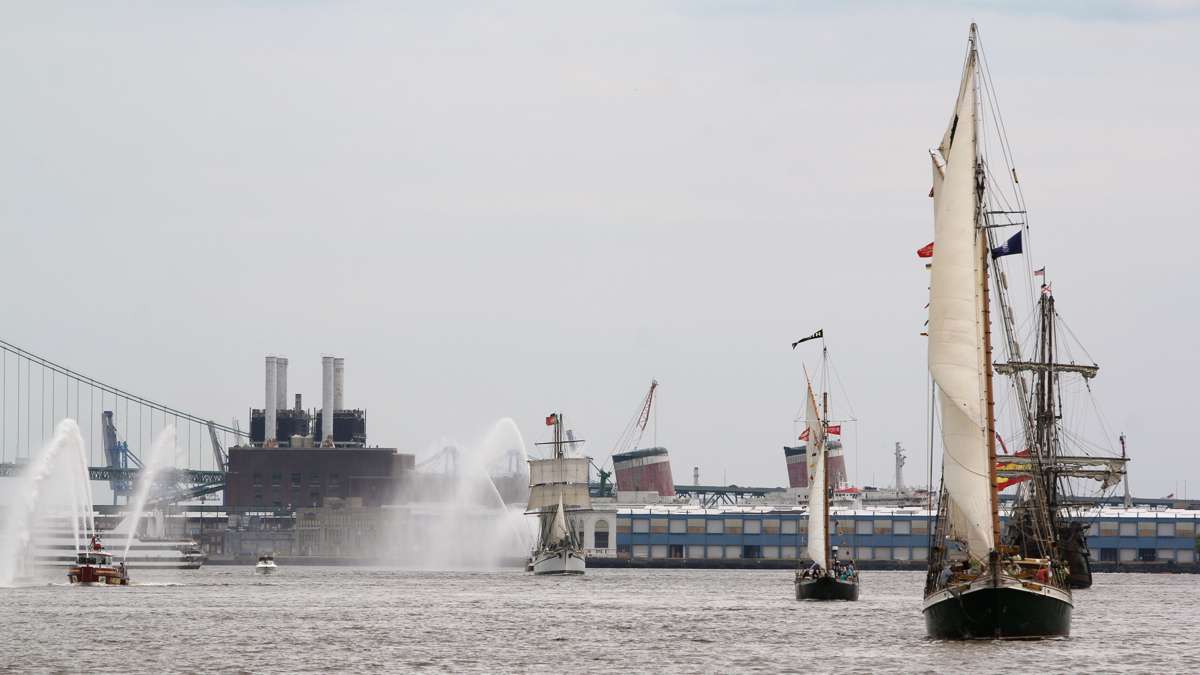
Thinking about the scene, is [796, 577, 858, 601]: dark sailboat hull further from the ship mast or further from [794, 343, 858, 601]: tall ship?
the ship mast

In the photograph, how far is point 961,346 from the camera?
65.2 m

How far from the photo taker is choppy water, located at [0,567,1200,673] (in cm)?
6756

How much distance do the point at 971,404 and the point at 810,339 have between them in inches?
2970

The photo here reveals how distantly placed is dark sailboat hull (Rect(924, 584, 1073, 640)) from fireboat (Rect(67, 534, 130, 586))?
9436 centimetres

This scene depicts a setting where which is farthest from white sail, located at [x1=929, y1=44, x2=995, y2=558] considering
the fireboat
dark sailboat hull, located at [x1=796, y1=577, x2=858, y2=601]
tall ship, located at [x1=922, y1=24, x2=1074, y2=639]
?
the fireboat

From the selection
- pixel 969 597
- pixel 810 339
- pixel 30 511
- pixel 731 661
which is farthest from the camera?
pixel 30 511

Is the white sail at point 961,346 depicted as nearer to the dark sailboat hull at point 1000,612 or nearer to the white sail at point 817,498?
the dark sailboat hull at point 1000,612

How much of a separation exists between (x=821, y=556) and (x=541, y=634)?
3925 centimetres

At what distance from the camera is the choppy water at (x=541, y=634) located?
67.6 metres

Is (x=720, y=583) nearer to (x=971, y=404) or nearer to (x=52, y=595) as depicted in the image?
(x=52, y=595)

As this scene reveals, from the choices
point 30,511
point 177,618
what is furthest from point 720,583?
point 177,618

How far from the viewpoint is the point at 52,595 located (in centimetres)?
13012

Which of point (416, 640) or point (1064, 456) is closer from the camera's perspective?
point (416, 640)

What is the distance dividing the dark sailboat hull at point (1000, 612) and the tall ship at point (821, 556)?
5068 cm
